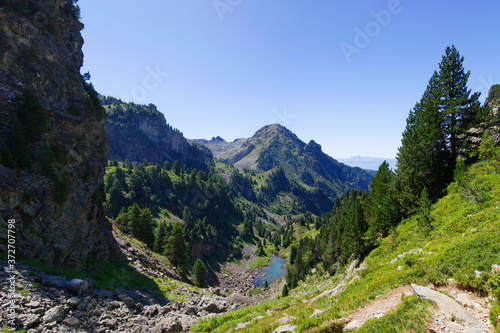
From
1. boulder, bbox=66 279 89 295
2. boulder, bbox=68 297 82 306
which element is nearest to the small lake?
boulder, bbox=66 279 89 295

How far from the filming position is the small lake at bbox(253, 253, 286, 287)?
111 meters

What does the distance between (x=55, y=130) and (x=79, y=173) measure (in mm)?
7388

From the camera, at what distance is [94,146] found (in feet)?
134

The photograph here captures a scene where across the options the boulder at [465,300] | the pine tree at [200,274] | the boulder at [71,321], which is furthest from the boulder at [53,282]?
the pine tree at [200,274]

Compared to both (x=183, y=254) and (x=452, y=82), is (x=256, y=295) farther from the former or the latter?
(x=452, y=82)

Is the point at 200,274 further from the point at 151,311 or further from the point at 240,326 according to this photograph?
the point at 240,326

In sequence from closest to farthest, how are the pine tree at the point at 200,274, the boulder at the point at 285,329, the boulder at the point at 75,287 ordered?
the boulder at the point at 285,329, the boulder at the point at 75,287, the pine tree at the point at 200,274

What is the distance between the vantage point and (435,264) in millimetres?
13352

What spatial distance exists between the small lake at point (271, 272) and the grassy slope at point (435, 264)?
9733 centimetres

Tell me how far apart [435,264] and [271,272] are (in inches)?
4876

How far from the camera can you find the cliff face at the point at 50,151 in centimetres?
2405

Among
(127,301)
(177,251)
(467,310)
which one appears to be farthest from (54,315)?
(177,251)

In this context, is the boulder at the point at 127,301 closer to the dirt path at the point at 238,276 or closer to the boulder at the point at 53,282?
the boulder at the point at 53,282

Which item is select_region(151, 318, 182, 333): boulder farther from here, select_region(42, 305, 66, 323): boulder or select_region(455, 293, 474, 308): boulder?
select_region(455, 293, 474, 308): boulder
